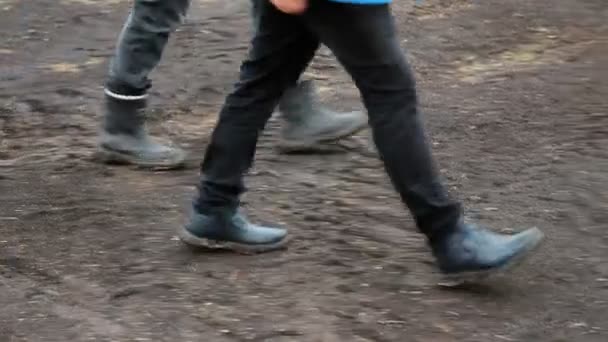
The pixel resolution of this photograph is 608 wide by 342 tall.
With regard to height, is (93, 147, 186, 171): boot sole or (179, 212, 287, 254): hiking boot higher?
(179, 212, 287, 254): hiking boot

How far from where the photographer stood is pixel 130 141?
14.5 ft

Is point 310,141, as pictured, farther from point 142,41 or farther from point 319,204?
point 142,41

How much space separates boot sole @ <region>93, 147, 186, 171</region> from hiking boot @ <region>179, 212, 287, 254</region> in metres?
0.84

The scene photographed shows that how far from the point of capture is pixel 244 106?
134 inches

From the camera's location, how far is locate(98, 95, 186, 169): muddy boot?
435cm

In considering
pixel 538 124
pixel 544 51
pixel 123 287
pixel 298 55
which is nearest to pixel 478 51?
pixel 544 51

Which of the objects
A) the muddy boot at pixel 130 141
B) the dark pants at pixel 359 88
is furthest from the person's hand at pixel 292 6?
the muddy boot at pixel 130 141

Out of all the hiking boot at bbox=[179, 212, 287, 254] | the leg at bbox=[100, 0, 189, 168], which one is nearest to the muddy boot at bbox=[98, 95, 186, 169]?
the leg at bbox=[100, 0, 189, 168]

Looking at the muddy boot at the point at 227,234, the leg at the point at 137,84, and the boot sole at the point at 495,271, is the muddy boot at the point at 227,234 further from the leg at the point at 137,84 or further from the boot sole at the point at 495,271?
the leg at the point at 137,84

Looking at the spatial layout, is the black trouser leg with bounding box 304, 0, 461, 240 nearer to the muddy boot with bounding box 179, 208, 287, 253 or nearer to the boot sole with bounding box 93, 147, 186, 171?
the muddy boot with bounding box 179, 208, 287, 253

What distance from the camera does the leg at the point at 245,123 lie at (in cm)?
334

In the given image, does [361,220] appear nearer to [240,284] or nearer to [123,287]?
[240,284]

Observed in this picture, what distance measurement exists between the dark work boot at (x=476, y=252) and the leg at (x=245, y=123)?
661 millimetres

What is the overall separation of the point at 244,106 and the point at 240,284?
55 cm
